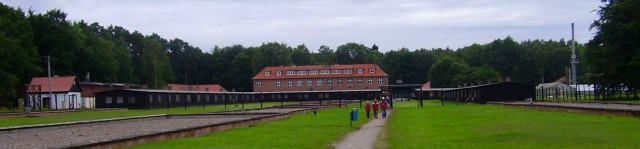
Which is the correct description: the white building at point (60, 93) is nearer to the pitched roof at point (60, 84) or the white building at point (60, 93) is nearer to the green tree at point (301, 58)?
the pitched roof at point (60, 84)

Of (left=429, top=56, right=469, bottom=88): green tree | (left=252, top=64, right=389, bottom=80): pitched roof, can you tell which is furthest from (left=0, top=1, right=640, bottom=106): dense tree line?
(left=252, top=64, right=389, bottom=80): pitched roof

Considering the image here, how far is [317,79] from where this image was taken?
146 meters

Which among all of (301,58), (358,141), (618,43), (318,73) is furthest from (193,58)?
(358,141)

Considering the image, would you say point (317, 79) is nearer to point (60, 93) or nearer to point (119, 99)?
point (119, 99)

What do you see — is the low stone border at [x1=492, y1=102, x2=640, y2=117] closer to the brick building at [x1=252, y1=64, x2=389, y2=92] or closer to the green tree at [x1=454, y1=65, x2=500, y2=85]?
the green tree at [x1=454, y1=65, x2=500, y2=85]

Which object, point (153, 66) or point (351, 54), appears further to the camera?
point (351, 54)

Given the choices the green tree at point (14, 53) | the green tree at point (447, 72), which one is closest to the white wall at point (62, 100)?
the green tree at point (14, 53)

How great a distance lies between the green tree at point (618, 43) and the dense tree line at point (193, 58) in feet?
3.73

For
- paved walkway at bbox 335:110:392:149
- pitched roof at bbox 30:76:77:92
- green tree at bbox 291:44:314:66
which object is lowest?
paved walkway at bbox 335:110:392:149

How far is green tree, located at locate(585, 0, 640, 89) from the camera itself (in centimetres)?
5375

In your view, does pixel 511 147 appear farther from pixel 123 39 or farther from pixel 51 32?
pixel 123 39

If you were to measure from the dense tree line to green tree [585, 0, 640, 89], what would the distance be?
1138 mm

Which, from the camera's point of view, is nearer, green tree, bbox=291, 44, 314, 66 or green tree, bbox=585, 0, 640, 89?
green tree, bbox=585, 0, 640, 89

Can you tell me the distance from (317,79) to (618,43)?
92409 millimetres
